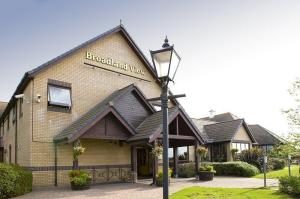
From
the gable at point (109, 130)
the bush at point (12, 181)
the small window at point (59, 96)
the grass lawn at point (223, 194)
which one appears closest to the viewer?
the grass lawn at point (223, 194)

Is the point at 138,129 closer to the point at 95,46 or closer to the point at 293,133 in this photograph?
the point at 95,46

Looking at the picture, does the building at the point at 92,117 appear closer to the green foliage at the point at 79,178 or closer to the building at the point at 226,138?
the green foliage at the point at 79,178

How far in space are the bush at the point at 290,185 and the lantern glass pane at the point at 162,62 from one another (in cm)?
1065

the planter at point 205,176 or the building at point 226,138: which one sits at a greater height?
the building at point 226,138

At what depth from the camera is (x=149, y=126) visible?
768 inches

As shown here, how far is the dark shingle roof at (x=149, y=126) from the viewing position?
18.5 m

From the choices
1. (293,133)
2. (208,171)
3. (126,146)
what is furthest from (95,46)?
(293,133)

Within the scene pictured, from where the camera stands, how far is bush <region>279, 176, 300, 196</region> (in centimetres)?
1420

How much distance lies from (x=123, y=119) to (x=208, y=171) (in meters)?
6.53

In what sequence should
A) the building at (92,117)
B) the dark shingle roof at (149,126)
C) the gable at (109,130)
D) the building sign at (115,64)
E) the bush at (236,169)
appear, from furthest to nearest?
1. the bush at (236,169)
2. the building sign at (115,64)
3. the dark shingle roof at (149,126)
4. the building at (92,117)
5. the gable at (109,130)

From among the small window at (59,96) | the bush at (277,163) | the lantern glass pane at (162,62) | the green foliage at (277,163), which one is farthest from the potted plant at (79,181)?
the bush at (277,163)

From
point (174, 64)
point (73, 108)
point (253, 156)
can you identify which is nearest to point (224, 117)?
point (253, 156)

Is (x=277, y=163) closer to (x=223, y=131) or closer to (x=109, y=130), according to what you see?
(x=223, y=131)

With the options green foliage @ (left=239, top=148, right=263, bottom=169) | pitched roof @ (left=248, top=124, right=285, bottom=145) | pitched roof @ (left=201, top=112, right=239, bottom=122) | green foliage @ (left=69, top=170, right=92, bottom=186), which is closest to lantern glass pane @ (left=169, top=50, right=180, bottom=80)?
green foliage @ (left=69, top=170, right=92, bottom=186)
